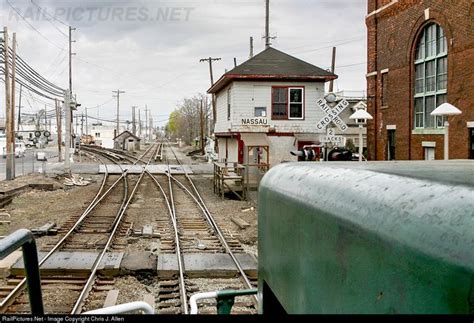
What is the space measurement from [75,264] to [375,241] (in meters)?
9.21

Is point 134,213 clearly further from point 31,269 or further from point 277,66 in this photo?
point 31,269

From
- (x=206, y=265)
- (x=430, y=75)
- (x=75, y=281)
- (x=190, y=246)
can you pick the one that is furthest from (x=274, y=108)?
(x=75, y=281)

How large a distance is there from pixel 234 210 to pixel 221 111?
11145 millimetres

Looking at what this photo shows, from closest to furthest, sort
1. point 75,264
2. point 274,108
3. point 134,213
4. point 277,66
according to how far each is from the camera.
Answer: point 75,264
point 134,213
point 274,108
point 277,66

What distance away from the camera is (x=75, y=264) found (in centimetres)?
999

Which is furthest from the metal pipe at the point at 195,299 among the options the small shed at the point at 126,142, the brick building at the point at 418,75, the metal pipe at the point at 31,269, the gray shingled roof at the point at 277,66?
the small shed at the point at 126,142

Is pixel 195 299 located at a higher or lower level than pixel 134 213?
higher

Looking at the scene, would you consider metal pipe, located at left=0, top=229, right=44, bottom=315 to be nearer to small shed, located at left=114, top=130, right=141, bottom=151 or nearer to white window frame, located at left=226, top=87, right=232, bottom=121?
white window frame, located at left=226, top=87, right=232, bottom=121

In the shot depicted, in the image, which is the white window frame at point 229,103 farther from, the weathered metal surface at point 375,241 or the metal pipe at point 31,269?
the metal pipe at point 31,269

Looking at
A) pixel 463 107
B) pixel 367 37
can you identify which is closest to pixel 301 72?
pixel 367 37

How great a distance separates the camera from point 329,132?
42.2ft

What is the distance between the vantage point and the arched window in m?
16.2

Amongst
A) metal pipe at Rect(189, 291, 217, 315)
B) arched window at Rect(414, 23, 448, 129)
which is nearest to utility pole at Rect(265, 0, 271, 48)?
arched window at Rect(414, 23, 448, 129)

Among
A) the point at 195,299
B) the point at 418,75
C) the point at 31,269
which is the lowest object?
the point at 195,299
